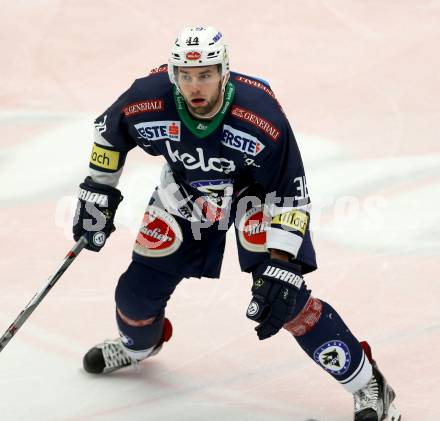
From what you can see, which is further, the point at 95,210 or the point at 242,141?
the point at 95,210

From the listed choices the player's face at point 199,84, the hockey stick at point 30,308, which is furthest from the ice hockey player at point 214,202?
the hockey stick at point 30,308

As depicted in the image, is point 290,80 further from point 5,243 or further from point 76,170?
point 5,243

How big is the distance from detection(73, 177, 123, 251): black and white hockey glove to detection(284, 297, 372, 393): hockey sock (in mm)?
705

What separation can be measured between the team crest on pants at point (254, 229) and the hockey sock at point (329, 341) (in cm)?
27

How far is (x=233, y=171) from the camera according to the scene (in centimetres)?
367

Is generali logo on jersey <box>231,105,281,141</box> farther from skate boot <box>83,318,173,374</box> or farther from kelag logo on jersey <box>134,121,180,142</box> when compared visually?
skate boot <box>83,318,173,374</box>

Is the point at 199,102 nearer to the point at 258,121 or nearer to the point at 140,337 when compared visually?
the point at 258,121

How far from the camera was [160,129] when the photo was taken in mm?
3646

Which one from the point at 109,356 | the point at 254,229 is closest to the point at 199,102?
the point at 254,229

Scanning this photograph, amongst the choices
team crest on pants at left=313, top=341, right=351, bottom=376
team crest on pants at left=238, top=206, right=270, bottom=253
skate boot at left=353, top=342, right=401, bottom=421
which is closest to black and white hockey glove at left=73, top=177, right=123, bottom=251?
team crest on pants at left=238, top=206, right=270, bottom=253

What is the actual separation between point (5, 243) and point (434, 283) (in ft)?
6.31

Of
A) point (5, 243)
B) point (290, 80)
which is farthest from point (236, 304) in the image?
point (290, 80)

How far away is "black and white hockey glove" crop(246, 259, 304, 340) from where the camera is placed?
11.6ft

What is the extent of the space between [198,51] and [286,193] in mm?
531
